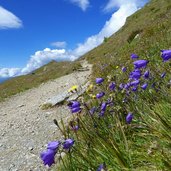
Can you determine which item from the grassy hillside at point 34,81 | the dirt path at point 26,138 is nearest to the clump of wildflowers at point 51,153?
the dirt path at point 26,138

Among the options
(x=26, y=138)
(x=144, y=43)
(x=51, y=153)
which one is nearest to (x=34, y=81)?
(x=144, y=43)

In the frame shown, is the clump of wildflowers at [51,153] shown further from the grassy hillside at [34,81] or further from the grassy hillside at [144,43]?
the grassy hillside at [34,81]

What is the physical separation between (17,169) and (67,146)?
3.80 meters

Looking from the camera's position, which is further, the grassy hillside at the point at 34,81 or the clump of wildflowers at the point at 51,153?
the grassy hillside at the point at 34,81

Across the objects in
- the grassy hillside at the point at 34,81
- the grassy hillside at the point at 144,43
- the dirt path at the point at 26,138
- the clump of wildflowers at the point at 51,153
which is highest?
the grassy hillside at the point at 34,81

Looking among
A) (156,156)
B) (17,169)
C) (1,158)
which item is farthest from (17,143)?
(156,156)

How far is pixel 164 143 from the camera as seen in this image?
10.3 feet

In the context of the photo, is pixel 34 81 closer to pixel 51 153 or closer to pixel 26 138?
pixel 26 138

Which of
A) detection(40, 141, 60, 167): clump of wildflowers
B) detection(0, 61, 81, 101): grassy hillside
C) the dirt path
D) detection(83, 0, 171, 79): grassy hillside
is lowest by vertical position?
the dirt path

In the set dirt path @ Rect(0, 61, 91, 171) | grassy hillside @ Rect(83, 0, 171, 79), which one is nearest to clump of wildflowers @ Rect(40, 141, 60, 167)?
dirt path @ Rect(0, 61, 91, 171)

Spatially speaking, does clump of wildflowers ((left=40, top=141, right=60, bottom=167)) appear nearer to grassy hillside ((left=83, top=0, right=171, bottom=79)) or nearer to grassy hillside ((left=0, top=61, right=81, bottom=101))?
grassy hillside ((left=83, top=0, right=171, bottom=79))

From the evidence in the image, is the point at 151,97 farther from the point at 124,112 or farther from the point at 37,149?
the point at 37,149

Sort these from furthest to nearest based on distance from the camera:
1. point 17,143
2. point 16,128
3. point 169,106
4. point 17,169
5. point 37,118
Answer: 1. point 37,118
2. point 16,128
3. point 17,143
4. point 17,169
5. point 169,106

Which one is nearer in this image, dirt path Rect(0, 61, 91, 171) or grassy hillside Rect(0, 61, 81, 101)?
dirt path Rect(0, 61, 91, 171)
